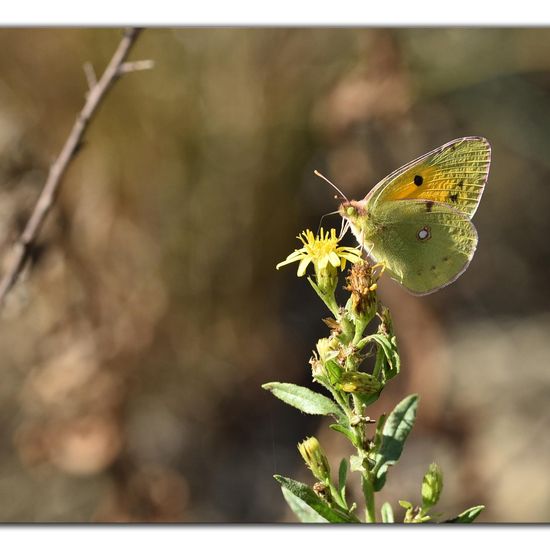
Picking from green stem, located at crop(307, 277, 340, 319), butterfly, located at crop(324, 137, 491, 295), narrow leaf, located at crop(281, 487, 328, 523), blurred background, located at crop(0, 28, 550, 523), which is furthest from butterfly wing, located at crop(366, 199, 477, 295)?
blurred background, located at crop(0, 28, 550, 523)

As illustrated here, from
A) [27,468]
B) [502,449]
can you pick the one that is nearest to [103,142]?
[27,468]

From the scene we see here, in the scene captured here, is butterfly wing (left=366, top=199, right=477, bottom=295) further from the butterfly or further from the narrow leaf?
the narrow leaf

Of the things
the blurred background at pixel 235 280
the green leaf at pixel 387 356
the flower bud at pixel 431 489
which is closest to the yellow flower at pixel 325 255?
the green leaf at pixel 387 356

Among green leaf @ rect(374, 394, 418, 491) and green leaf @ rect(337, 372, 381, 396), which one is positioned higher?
green leaf @ rect(337, 372, 381, 396)

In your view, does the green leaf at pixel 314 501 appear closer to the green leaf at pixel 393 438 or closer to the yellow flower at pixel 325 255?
the green leaf at pixel 393 438

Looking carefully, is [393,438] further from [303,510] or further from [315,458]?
[303,510]

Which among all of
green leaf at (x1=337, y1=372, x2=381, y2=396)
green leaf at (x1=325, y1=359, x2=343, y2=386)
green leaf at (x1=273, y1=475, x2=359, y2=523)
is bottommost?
green leaf at (x1=273, y1=475, x2=359, y2=523)
